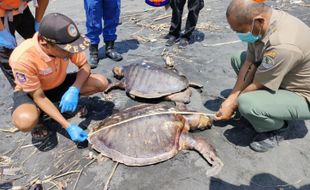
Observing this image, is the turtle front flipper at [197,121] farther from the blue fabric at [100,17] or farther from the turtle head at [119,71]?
the blue fabric at [100,17]

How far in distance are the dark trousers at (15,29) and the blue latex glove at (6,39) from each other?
0.22ft

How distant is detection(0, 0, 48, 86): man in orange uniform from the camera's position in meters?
2.83

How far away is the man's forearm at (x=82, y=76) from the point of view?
2.79 m

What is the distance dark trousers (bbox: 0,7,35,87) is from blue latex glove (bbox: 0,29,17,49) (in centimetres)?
7

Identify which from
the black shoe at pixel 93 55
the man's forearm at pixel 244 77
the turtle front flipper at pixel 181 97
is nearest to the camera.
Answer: the man's forearm at pixel 244 77

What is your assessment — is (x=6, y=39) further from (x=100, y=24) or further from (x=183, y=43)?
(x=183, y=43)

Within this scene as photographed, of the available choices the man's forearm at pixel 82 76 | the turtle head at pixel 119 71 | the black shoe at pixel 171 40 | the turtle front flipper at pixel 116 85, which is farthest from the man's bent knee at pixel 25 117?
the black shoe at pixel 171 40

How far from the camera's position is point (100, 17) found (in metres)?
3.79

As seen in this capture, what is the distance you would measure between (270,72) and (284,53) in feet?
0.59

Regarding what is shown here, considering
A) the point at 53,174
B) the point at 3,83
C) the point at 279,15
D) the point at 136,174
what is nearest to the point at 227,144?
the point at 136,174

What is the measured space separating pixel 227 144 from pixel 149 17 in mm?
3177

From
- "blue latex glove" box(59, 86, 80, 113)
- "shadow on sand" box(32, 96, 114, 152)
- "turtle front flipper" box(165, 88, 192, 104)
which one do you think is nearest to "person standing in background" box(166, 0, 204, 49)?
"turtle front flipper" box(165, 88, 192, 104)

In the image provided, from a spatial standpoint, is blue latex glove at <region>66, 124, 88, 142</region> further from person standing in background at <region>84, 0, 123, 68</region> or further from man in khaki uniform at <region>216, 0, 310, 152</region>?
person standing in background at <region>84, 0, 123, 68</region>

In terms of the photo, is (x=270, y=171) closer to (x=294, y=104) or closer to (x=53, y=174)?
(x=294, y=104)
